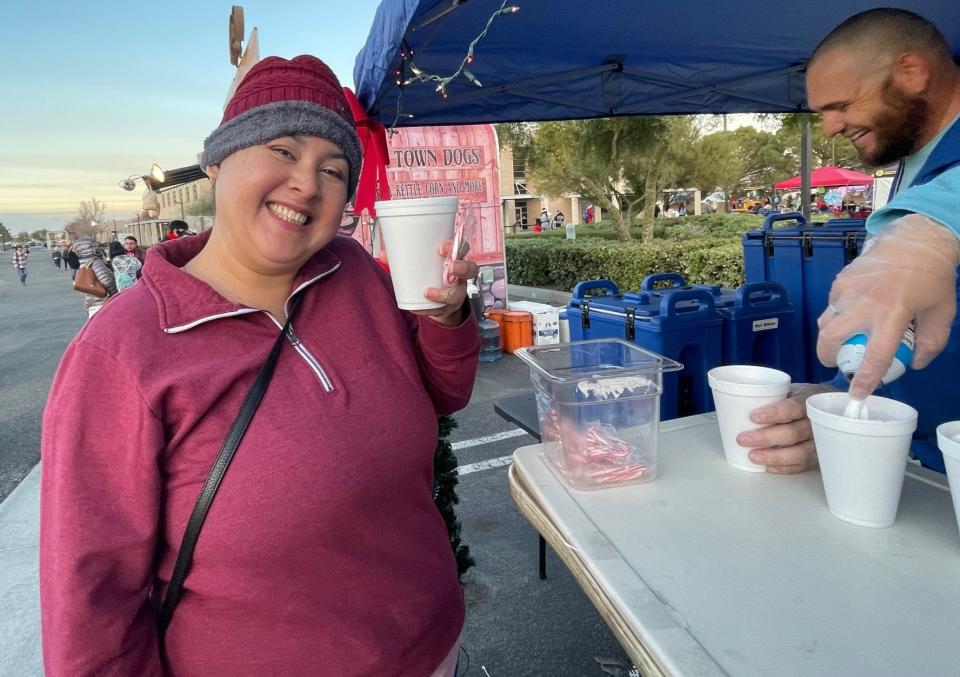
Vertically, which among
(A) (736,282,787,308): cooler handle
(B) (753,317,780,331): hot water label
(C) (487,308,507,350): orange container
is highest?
(A) (736,282,787,308): cooler handle

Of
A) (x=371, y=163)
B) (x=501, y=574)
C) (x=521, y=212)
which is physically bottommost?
(x=501, y=574)

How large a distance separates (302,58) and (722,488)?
4.33 ft

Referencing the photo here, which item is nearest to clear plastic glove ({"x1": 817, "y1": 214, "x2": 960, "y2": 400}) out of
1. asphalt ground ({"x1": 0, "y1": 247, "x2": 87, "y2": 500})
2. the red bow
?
the red bow

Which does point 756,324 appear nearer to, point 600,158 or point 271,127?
point 271,127

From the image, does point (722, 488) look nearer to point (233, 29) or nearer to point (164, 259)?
point (164, 259)

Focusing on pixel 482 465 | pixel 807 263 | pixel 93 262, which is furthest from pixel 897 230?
pixel 93 262

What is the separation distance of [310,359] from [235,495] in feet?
0.94

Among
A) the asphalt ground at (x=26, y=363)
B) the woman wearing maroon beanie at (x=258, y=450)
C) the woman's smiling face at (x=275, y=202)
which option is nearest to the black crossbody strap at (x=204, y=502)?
the woman wearing maroon beanie at (x=258, y=450)

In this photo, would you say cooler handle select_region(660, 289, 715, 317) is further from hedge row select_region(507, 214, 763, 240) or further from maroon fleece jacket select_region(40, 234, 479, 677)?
hedge row select_region(507, 214, 763, 240)

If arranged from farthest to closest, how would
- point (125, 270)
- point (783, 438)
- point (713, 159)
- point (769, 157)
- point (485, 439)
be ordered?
point (769, 157) → point (713, 159) → point (125, 270) → point (485, 439) → point (783, 438)

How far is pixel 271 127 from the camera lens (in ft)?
3.80

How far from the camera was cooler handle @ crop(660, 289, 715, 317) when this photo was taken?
2395mm

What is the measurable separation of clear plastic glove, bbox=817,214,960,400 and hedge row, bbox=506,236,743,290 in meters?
7.68

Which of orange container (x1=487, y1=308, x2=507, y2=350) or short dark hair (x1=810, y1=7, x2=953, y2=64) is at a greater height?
short dark hair (x1=810, y1=7, x2=953, y2=64)
